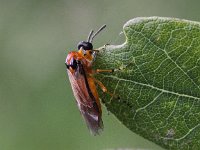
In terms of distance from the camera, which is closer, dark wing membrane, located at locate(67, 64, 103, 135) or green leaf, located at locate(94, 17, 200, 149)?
green leaf, located at locate(94, 17, 200, 149)

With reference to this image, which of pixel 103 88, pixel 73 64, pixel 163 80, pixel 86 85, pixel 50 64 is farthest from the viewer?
pixel 50 64

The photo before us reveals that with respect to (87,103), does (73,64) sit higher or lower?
higher

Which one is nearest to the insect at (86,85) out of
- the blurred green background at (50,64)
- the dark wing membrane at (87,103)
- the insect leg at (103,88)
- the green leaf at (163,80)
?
the dark wing membrane at (87,103)

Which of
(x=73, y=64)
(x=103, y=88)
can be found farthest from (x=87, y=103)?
(x=103, y=88)

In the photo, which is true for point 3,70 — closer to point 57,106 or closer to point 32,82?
point 32,82

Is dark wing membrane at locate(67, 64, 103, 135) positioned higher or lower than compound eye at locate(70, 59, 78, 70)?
lower

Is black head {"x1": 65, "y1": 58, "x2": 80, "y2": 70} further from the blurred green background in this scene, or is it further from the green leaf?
the blurred green background

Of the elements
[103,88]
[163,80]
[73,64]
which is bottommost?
[163,80]

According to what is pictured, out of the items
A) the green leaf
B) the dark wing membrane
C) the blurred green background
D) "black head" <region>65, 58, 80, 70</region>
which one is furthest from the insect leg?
the blurred green background

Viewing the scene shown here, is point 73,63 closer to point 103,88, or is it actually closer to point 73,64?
point 73,64
